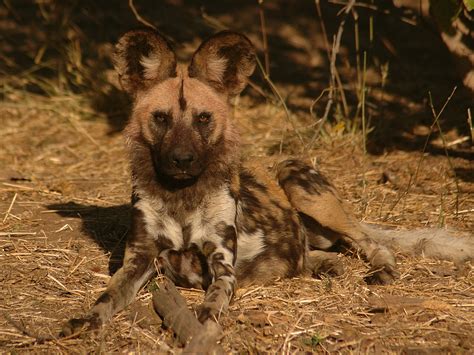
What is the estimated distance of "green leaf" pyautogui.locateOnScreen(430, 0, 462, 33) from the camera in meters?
5.71

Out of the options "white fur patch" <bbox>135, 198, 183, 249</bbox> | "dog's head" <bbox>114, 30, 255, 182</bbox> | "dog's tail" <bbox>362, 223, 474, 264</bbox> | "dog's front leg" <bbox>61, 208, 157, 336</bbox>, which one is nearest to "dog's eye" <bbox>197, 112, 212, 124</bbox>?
"dog's head" <bbox>114, 30, 255, 182</bbox>

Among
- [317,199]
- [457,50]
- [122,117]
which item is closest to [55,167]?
[122,117]

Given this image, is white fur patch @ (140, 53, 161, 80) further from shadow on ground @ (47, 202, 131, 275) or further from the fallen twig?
the fallen twig

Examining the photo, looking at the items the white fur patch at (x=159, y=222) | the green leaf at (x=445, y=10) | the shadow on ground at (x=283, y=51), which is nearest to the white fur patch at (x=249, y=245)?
the white fur patch at (x=159, y=222)

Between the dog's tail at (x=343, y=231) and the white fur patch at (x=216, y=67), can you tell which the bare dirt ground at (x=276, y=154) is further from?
the white fur patch at (x=216, y=67)

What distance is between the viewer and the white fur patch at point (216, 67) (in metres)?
4.62

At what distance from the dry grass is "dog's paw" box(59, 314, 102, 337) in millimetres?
40

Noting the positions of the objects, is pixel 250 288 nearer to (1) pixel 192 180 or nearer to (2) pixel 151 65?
(1) pixel 192 180

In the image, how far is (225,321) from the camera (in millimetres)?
3965

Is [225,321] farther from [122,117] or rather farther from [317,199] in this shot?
[122,117]

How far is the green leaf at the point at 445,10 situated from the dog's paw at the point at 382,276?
1933mm

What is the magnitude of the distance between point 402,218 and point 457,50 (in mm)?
1342

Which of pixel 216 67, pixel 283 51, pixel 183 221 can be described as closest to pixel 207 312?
pixel 183 221

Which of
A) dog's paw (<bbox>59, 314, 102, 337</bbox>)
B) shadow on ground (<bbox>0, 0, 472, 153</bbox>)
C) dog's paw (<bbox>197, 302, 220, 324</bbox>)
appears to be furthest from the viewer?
shadow on ground (<bbox>0, 0, 472, 153</bbox>)
